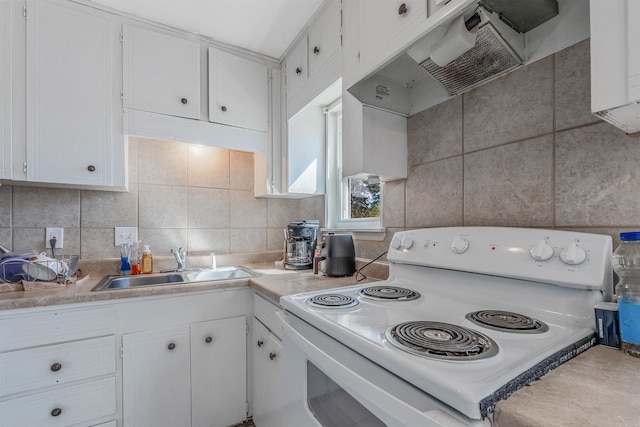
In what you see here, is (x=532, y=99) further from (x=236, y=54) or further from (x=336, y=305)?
(x=236, y=54)

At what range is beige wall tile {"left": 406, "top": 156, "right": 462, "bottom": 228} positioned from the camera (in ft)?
3.76

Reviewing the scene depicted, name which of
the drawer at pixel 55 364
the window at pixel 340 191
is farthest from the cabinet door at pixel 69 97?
the window at pixel 340 191

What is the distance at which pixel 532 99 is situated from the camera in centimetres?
92

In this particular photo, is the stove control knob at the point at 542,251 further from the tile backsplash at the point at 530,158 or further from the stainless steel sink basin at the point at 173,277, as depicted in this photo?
the stainless steel sink basin at the point at 173,277

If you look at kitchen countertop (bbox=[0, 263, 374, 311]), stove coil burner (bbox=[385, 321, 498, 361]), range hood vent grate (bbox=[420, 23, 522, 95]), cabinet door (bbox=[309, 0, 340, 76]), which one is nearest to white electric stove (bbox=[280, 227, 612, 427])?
stove coil burner (bbox=[385, 321, 498, 361])

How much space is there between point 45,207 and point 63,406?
106 cm

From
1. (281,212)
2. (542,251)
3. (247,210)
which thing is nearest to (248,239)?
(247,210)

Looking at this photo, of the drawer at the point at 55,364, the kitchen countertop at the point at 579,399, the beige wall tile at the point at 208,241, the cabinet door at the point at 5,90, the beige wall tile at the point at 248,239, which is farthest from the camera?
the beige wall tile at the point at 248,239

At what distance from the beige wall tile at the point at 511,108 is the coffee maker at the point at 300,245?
3.49 ft

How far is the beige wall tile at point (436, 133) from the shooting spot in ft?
3.79

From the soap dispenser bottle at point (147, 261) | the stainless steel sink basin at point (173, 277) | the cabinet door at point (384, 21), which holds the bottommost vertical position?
the stainless steel sink basin at point (173, 277)

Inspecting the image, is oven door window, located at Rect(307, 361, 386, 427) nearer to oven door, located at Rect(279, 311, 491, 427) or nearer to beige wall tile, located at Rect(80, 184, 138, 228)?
oven door, located at Rect(279, 311, 491, 427)

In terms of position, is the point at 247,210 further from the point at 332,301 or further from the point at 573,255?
the point at 573,255

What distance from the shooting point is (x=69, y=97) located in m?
1.48
